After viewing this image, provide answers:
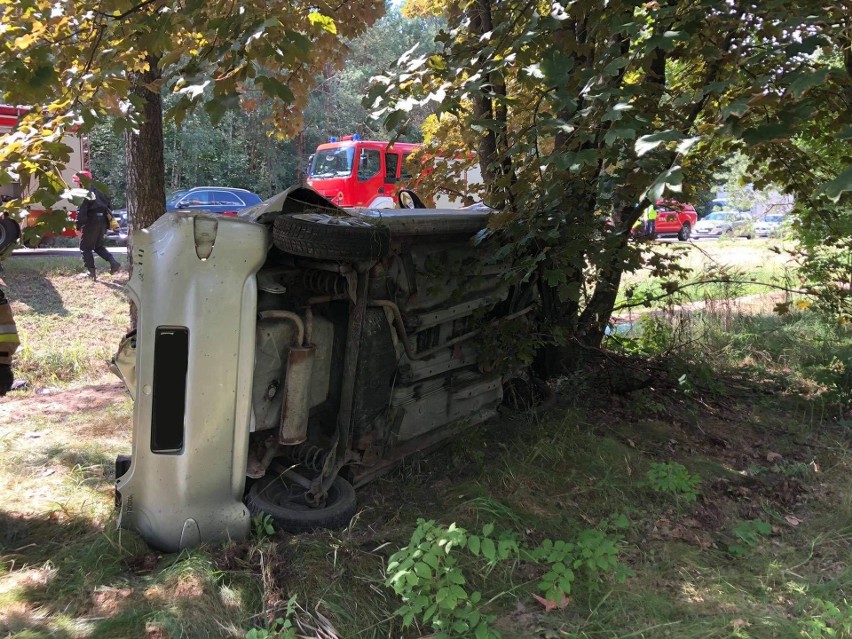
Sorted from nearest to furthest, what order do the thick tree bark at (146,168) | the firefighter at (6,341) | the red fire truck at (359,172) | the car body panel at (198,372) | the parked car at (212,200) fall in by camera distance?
the car body panel at (198,372)
the firefighter at (6,341)
the thick tree bark at (146,168)
the red fire truck at (359,172)
the parked car at (212,200)

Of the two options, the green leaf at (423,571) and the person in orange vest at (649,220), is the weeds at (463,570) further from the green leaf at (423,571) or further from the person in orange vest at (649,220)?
the person in orange vest at (649,220)

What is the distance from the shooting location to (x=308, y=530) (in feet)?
9.57

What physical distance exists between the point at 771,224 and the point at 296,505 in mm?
12345

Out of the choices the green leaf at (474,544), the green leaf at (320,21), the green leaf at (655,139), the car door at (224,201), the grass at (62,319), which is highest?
the green leaf at (320,21)

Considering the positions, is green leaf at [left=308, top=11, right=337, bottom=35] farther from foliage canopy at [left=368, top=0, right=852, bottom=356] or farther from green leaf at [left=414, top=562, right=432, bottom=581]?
green leaf at [left=414, top=562, right=432, bottom=581]

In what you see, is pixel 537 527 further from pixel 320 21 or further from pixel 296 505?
pixel 320 21

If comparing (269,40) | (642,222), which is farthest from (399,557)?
(642,222)

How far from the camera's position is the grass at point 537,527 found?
2395mm

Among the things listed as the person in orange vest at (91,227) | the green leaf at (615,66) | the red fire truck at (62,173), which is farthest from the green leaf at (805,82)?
the person in orange vest at (91,227)

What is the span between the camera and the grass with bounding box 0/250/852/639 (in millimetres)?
2395

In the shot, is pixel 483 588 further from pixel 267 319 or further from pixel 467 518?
pixel 267 319

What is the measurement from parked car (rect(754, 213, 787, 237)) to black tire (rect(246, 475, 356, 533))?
8.52 metres

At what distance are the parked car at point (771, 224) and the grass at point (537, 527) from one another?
18.6 ft

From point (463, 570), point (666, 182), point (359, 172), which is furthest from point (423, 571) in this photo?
point (359, 172)
